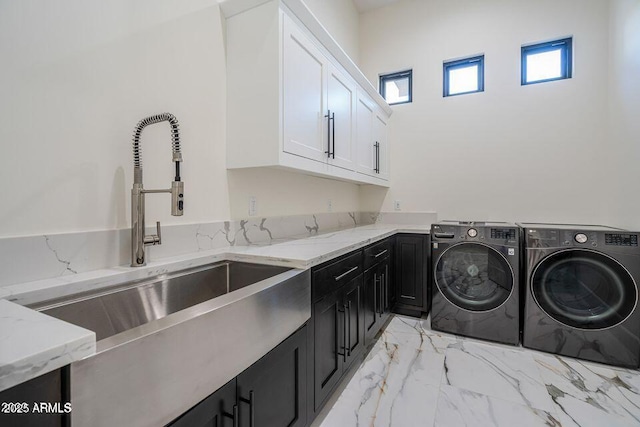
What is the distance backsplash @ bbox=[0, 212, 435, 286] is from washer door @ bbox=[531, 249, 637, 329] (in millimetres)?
1922

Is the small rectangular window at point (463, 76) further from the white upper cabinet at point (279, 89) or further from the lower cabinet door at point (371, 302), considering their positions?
the lower cabinet door at point (371, 302)

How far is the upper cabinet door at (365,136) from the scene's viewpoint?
8.75ft

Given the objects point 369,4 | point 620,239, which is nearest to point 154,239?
point 620,239

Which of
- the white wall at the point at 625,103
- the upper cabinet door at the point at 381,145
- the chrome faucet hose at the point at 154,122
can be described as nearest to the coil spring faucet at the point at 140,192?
the chrome faucet hose at the point at 154,122

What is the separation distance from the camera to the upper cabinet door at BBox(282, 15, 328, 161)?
167 cm

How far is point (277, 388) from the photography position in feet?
3.63

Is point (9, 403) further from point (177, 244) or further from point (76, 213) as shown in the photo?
point (177, 244)

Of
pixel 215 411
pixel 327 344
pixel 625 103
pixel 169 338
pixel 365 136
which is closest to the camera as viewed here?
pixel 169 338

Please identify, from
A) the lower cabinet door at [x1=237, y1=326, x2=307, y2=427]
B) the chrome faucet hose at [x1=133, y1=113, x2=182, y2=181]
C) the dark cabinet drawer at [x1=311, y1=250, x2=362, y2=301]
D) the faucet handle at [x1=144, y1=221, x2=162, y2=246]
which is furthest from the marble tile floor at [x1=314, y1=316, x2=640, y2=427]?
the chrome faucet hose at [x1=133, y1=113, x2=182, y2=181]

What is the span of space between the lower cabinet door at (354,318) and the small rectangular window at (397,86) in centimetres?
254

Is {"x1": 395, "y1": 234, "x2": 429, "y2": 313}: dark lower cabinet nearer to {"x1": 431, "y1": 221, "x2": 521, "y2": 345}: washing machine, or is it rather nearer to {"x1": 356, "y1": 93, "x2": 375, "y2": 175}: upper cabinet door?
{"x1": 431, "y1": 221, "x2": 521, "y2": 345}: washing machine

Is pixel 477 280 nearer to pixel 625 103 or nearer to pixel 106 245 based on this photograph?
pixel 625 103

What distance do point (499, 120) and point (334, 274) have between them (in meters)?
2.64

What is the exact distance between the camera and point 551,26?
9.45ft
